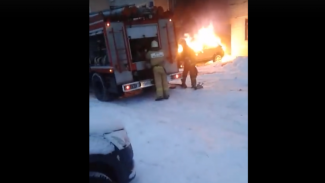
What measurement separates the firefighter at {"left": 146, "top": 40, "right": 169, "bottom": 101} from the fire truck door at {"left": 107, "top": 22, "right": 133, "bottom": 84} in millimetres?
264

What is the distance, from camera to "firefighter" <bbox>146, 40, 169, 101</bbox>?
2137 millimetres

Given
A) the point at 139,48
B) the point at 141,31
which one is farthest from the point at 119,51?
the point at 141,31

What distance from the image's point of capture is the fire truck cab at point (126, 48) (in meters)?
1.87

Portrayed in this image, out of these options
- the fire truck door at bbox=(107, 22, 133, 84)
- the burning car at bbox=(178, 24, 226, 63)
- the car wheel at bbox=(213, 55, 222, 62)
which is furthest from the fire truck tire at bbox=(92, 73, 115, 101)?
A: the car wheel at bbox=(213, 55, 222, 62)

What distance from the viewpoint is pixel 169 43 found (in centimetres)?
245

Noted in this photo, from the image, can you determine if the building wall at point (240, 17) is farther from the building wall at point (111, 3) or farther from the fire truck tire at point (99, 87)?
the fire truck tire at point (99, 87)

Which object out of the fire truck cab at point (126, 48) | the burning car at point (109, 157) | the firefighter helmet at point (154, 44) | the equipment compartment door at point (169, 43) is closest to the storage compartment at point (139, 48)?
the fire truck cab at point (126, 48)

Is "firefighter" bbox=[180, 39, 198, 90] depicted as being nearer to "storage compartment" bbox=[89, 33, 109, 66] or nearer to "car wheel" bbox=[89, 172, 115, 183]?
"storage compartment" bbox=[89, 33, 109, 66]

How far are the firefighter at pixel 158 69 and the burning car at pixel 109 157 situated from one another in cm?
69

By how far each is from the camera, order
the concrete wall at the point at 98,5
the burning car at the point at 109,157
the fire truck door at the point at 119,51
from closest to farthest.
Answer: the burning car at the point at 109,157 < the concrete wall at the point at 98,5 < the fire truck door at the point at 119,51

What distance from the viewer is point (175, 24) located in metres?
2.51
